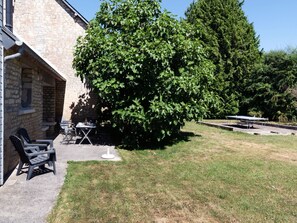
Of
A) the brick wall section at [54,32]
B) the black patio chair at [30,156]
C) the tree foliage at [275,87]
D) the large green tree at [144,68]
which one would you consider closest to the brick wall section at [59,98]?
the brick wall section at [54,32]

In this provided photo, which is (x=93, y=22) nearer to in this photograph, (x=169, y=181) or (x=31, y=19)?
(x=31, y=19)

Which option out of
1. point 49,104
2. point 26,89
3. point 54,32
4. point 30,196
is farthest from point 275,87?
point 30,196

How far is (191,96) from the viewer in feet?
35.0

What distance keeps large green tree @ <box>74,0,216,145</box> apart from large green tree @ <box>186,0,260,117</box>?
49.3ft

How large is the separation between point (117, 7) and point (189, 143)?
5.90 meters

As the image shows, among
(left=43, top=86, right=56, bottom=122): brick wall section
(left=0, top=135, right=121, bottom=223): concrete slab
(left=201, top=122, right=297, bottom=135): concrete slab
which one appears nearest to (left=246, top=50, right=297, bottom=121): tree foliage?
(left=201, top=122, right=297, bottom=135): concrete slab

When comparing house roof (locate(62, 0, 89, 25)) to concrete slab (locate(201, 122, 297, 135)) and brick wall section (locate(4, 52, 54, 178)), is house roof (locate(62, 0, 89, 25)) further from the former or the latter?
concrete slab (locate(201, 122, 297, 135))

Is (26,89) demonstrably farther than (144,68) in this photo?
No

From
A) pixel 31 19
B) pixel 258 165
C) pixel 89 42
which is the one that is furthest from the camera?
pixel 31 19

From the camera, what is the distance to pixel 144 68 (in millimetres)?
9430

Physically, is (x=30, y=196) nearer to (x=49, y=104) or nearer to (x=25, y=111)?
(x=25, y=111)

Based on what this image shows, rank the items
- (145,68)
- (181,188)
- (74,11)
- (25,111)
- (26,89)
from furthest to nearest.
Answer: (74,11)
(145,68)
(26,89)
(25,111)
(181,188)

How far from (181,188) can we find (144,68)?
463 cm

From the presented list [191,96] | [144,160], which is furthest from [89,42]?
[144,160]
